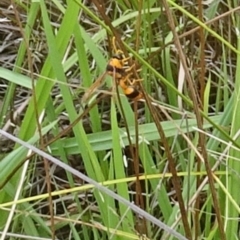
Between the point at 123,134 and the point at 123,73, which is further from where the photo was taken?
the point at 123,134

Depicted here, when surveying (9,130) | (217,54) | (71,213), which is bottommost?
(71,213)

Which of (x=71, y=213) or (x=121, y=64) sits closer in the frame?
(x=121, y=64)

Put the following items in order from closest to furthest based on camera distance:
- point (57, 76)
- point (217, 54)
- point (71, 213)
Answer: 1. point (57, 76)
2. point (71, 213)
3. point (217, 54)

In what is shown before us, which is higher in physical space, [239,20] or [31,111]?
[239,20]

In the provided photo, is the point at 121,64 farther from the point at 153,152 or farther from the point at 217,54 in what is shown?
A: the point at 217,54

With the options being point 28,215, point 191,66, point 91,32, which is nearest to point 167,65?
point 191,66

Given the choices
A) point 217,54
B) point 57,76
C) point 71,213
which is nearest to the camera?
point 57,76
